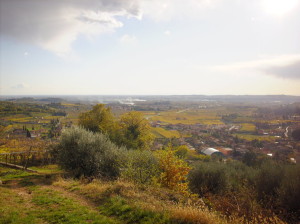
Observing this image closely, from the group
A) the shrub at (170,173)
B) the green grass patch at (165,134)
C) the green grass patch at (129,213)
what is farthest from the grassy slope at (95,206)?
the green grass patch at (165,134)

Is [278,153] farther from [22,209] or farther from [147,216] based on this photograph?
[22,209]

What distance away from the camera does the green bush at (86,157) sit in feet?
49.1

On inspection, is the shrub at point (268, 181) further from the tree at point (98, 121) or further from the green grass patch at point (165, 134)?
the green grass patch at point (165, 134)

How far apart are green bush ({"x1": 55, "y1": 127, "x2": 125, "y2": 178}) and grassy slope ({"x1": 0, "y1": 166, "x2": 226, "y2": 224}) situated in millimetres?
2902

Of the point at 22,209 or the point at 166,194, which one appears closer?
the point at 22,209

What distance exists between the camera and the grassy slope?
688 cm

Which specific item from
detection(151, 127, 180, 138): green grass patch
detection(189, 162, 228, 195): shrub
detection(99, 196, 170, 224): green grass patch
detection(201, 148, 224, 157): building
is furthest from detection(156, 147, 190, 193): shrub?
detection(151, 127, 180, 138): green grass patch

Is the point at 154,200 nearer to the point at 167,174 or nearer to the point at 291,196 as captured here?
the point at 167,174

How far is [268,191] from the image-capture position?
698 inches

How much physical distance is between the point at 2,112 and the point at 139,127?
84139 millimetres

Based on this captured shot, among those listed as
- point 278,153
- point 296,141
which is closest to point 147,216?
point 278,153

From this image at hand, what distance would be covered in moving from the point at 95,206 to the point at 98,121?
19.8m

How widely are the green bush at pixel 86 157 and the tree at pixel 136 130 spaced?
10374 mm

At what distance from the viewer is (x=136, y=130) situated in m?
27.8
